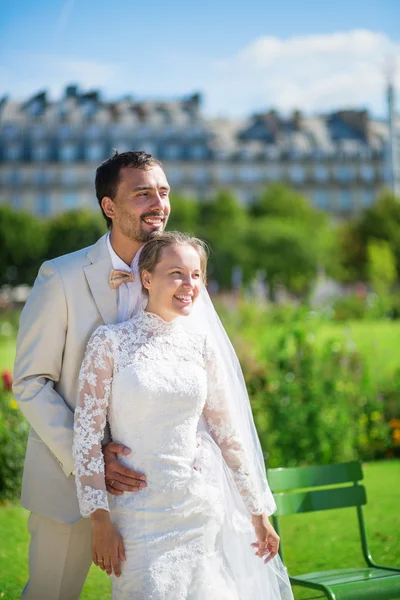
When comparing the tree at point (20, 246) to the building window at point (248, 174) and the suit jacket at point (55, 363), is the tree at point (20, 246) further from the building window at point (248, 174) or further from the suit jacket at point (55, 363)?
the suit jacket at point (55, 363)

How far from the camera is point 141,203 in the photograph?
2832 millimetres

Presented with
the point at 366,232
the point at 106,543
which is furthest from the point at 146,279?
the point at 366,232

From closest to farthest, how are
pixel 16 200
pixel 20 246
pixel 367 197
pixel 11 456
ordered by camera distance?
pixel 11 456 < pixel 20 246 < pixel 16 200 < pixel 367 197

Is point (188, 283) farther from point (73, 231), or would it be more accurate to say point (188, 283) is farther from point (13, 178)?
point (13, 178)

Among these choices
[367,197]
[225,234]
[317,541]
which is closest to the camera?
[317,541]

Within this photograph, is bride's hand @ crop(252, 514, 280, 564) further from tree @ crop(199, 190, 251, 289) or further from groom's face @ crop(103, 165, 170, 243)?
tree @ crop(199, 190, 251, 289)

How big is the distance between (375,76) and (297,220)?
29245 millimetres

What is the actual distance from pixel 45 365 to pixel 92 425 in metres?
0.28

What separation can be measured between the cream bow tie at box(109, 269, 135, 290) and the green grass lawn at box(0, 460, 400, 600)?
226 centimetres

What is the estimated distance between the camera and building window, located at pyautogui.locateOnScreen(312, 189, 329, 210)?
6197 centimetres

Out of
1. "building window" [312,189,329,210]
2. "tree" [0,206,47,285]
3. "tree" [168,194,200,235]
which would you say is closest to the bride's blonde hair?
"tree" [0,206,47,285]

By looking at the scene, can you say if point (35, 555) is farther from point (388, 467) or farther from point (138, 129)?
point (138, 129)

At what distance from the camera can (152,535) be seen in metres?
2.58

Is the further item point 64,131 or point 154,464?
point 64,131
